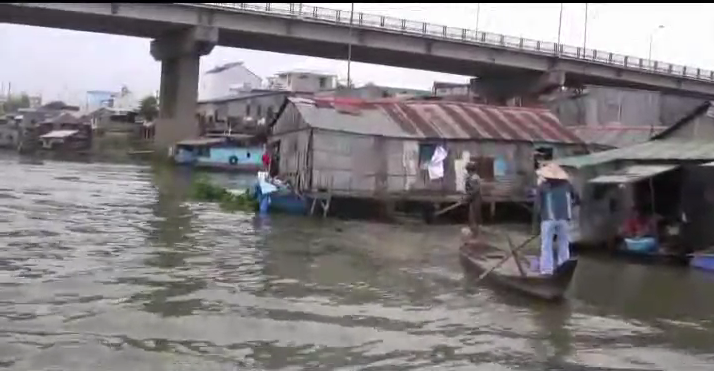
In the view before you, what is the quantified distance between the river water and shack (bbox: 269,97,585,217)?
3.78 m

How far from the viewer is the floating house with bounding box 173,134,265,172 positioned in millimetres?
47500

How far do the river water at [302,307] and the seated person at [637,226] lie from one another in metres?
1.46

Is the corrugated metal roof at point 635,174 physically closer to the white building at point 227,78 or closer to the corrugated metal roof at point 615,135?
the corrugated metal roof at point 615,135

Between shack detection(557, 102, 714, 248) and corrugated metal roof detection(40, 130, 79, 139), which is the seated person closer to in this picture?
shack detection(557, 102, 714, 248)

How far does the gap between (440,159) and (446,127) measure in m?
1.44

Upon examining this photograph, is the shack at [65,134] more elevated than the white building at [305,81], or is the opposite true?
the white building at [305,81]

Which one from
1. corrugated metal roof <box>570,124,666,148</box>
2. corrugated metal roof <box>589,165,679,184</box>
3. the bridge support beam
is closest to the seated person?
corrugated metal roof <box>589,165,679,184</box>

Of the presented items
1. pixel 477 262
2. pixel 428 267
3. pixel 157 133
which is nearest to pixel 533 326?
pixel 477 262

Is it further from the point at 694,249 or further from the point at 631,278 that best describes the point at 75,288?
the point at 694,249

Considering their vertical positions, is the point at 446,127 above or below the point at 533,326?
above

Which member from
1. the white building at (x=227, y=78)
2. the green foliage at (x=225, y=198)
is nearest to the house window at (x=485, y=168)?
the green foliage at (x=225, y=198)

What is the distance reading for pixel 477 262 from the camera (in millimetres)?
13266

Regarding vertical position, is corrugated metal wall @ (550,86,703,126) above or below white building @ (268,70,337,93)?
below

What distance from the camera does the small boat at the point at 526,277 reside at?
10.8 metres
